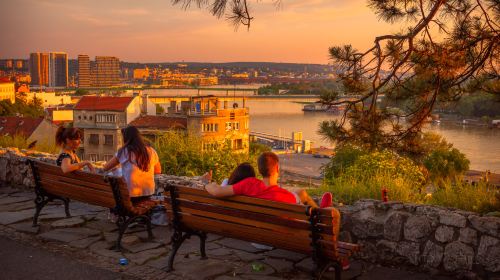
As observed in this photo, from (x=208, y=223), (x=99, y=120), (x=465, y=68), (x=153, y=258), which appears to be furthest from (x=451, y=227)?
(x=99, y=120)

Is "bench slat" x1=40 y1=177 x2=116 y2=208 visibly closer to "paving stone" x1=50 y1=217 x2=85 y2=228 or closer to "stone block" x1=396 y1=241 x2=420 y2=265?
"paving stone" x1=50 y1=217 x2=85 y2=228

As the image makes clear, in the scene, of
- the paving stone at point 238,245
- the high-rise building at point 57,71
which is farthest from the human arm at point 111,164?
the high-rise building at point 57,71

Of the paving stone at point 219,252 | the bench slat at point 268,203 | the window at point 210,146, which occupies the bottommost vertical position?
the paving stone at point 219,252

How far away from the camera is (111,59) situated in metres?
155

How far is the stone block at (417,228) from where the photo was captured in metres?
4.27

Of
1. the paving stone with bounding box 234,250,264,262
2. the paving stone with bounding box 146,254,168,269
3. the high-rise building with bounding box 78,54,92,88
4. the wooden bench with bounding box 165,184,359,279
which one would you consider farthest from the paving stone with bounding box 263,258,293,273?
the high-rise building with bounding box 78,54,92,88

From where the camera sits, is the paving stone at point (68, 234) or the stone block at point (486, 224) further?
the paving stone at point (68, 234)

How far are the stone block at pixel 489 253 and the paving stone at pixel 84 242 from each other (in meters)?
3.13

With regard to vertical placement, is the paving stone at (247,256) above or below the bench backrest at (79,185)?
below

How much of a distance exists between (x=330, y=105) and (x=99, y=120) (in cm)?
4880

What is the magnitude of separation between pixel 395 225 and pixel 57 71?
638 ft

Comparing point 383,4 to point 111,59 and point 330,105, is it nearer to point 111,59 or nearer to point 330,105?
point 330,105

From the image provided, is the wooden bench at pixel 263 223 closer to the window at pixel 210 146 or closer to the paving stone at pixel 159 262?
the paving stone at pixel 159 262

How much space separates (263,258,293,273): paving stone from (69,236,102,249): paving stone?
1.58 meters
